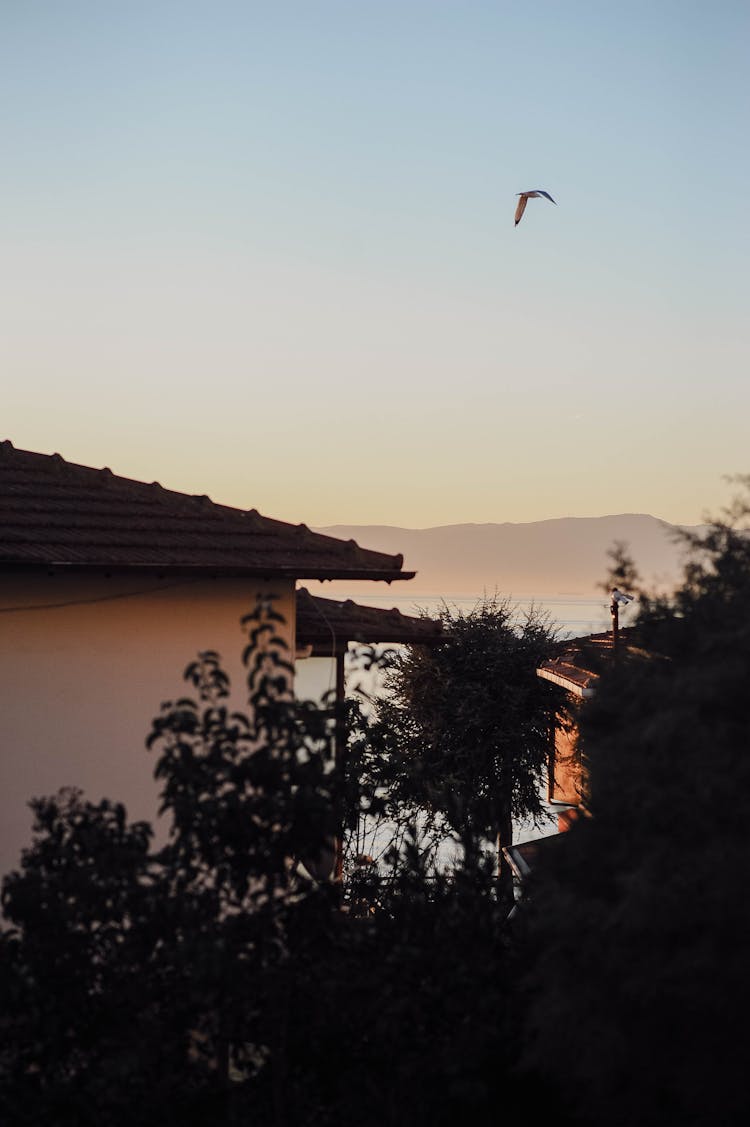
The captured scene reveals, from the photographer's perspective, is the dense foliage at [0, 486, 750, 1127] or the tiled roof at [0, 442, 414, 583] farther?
the tiled roof at [0, 442, 414, 583]

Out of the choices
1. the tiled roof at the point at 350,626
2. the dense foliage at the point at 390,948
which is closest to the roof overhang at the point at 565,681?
the tiled roof at the point at 350,626

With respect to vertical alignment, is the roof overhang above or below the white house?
below

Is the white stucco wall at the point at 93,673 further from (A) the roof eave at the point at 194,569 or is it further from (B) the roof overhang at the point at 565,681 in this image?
(B) the roof overhang at the point at 565,681

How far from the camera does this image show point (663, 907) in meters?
3.98

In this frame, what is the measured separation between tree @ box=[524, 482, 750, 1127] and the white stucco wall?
13.5 feet

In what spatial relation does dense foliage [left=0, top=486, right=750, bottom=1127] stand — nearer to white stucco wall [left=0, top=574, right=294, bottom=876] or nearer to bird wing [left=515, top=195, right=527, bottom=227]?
white stucco wall [left=0, top=574, right=294, bottom=876]

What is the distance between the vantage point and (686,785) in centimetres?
428

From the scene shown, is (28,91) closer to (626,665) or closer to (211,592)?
(211,592)

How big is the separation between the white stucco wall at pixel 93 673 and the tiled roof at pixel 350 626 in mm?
1695

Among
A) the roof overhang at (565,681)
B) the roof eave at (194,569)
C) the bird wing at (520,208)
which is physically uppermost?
the bird wing at (520,208)

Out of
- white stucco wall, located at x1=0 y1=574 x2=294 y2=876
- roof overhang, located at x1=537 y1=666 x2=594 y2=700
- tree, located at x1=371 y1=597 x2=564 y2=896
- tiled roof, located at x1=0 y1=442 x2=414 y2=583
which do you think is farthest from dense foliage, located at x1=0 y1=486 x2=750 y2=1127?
tree, located at x1=371 y1=597 x2=564 y2=896

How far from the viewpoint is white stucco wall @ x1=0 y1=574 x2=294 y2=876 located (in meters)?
8.45

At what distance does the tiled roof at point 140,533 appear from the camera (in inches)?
332

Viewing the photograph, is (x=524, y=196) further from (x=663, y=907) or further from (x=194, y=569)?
(x=663, y=907)
